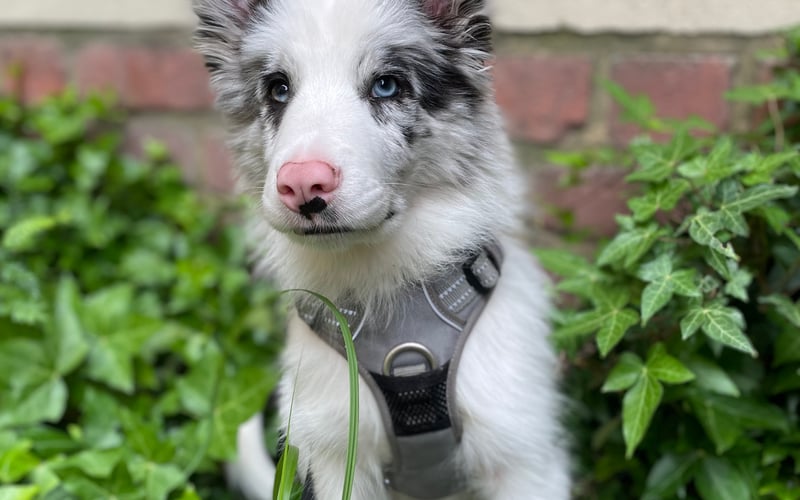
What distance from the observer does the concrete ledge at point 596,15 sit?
7.39ft

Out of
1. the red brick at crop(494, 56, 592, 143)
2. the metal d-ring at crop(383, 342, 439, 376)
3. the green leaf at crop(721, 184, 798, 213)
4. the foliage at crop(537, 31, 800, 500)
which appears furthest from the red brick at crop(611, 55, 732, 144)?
the metal d-ring at crop(383, 342, 439, 376)

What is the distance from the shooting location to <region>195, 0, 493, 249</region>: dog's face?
1.35 metres

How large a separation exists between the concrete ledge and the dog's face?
550 mm

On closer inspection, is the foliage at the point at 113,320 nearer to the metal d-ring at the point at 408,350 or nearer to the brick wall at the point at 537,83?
the brick wall at the point at 537,83

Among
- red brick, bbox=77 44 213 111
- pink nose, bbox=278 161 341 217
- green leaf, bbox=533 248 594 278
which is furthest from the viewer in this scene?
red brick, bbox=77 44 213 111

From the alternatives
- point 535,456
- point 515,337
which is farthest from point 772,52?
Answer: point 535,456

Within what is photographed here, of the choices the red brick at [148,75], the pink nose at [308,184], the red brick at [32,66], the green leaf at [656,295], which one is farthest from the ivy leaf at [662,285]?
the red brick at [32,66]

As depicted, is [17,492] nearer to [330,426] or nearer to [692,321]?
[330,426]

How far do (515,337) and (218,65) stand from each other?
842 mm

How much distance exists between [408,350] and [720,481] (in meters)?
0.78

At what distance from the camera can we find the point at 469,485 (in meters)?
1.68

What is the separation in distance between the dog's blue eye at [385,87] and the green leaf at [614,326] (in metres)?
0.66

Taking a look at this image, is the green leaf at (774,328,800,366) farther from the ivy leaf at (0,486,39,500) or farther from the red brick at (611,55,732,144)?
the ivy leaf at (0,486,39,500)

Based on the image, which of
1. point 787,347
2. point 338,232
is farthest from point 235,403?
point 787,347
